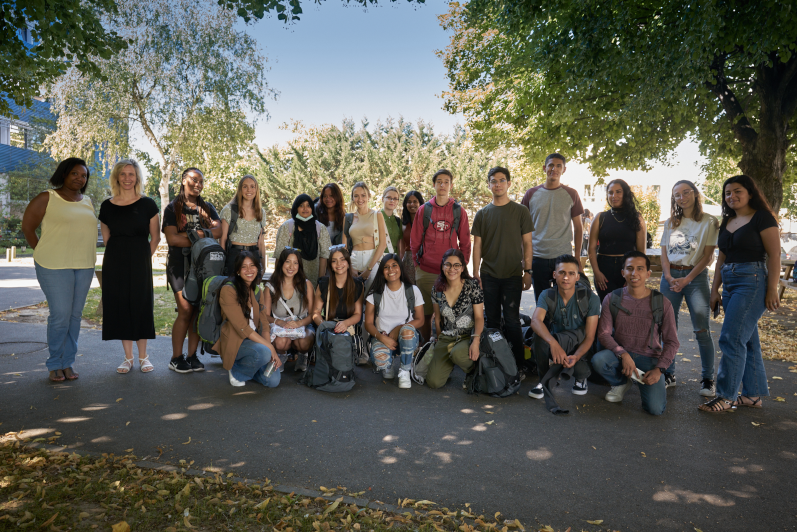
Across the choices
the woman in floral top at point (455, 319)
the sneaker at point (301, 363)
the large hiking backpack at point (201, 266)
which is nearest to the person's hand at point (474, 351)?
the woman in floral top at point (455, 319)

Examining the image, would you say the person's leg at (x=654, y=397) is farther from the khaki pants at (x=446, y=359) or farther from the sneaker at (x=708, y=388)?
the khaki pants at (x=446, y=359)

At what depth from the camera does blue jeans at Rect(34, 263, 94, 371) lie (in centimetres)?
468

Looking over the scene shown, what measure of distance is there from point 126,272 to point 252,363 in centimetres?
164

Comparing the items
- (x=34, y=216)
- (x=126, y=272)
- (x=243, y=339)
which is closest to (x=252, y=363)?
(x=243, y=339)

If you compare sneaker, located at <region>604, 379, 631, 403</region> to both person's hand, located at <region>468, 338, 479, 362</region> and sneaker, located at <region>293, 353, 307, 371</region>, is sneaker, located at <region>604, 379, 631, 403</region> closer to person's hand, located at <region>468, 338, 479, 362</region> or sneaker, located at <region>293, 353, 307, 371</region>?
person's hand, located at <region>468, 338, 479, 362</region>

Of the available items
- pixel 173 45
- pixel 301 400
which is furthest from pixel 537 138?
pixel 173 45

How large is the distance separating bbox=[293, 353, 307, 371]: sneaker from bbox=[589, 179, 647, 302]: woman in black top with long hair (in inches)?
128

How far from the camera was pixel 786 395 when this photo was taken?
15.4 feet

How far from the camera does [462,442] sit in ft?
11.8

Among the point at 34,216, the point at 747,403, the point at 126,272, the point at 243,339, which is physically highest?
the point at 34,216

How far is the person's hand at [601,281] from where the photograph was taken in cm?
520

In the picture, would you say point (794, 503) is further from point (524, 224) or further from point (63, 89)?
point (63, 89)

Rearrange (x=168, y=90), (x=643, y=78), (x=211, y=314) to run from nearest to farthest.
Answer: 1. (x=211, y=314)
2. (x=643, y=78)
3. (x=168, y=90)

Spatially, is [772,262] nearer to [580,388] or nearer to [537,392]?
[580,388]
